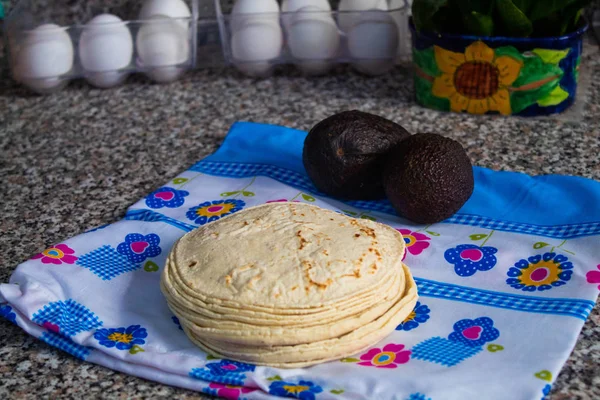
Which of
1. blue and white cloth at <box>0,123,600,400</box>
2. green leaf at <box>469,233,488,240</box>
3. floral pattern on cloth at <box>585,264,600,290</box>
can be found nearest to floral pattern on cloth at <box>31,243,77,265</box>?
blue and white cloth at <box>0,123,600,400</box>

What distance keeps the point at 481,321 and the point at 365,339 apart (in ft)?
0.49

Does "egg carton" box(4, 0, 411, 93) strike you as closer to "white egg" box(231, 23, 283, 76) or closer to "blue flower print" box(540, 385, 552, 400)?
"white egg" box(231, 23, 283, 76)

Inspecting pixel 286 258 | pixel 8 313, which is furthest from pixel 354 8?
pixel 8 313

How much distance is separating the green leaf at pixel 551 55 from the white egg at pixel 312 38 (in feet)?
1.35

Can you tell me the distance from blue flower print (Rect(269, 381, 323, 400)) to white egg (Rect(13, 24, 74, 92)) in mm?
968

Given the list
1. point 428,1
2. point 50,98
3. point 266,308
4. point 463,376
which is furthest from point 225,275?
point 50,98

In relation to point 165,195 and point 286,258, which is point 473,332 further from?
point 165,195

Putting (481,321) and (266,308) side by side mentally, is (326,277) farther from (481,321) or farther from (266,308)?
(481,321)

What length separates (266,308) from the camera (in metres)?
0.78

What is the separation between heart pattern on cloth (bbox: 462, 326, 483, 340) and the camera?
83 cm

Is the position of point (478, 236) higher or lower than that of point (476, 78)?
lower

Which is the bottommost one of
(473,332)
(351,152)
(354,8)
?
(473,332)

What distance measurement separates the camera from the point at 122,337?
851mm

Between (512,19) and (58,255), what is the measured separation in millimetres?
795
